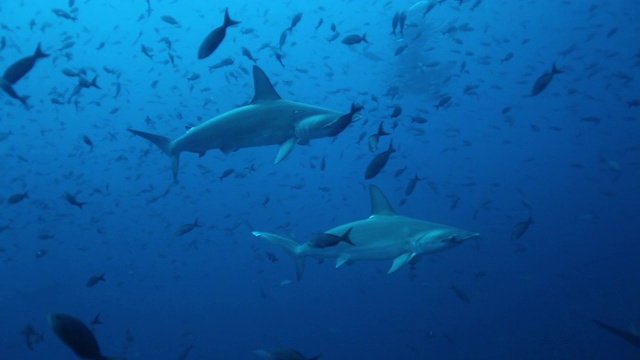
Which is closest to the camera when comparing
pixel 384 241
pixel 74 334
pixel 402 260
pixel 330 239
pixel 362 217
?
pixel 74 334

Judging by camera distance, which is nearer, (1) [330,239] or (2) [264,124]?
(1) [330,239]

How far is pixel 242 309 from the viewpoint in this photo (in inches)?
1051

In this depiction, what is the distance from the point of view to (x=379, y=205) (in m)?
5.92

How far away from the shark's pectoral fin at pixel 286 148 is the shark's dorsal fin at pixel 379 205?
1463 millimetres

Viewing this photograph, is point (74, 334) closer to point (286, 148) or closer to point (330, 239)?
point (330, 239)

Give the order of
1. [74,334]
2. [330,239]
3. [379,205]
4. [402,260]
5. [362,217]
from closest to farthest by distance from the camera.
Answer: [74,334]
[330,239]
[402,260]
[379,205]
[362,217]

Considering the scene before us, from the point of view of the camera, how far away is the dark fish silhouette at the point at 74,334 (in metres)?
2.94

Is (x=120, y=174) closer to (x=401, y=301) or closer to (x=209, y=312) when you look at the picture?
(x=209, y=312)

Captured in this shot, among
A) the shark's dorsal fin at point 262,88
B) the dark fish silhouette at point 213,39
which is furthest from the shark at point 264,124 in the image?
the dark fish silhouette at point 213,39

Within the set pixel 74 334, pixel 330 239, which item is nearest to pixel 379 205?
pixel 330 239

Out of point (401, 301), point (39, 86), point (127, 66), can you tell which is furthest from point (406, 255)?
point (127, 66)

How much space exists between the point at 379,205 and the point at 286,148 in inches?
64.0

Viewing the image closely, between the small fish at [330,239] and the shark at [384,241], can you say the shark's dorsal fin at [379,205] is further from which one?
the small fish at [330,239]

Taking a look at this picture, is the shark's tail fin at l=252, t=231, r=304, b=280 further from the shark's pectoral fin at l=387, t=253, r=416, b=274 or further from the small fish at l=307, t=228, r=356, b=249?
the shark's pectoral fin at l=387, t=253, r=416, b=274
